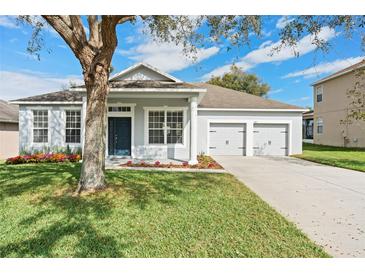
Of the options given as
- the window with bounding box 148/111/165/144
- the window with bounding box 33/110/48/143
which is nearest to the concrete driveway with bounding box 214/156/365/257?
the window with bounding box 148/111/165/144

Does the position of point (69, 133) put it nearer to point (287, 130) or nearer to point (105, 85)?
point (105, 85)

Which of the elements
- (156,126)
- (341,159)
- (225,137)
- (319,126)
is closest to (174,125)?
(156,126)

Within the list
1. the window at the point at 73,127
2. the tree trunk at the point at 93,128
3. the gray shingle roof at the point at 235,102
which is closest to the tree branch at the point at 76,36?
the tree trunk at the point at 93,128

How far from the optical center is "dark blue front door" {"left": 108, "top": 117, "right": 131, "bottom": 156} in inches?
478

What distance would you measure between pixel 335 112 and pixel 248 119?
1201 cm

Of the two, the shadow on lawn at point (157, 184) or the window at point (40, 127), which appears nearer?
the shadow on lawn at point (157, 184)

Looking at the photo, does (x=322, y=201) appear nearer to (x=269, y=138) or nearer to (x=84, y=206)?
(x=84, y=206)

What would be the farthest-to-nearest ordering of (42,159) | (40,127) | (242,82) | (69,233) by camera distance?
(242,82), (40,127), (42,159), (69,233)

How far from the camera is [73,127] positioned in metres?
13.0

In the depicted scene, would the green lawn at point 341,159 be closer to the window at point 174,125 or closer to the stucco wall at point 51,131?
the window at point 174,125

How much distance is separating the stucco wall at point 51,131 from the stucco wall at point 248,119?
7586 mm

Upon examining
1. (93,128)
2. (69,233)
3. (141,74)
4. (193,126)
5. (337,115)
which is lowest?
(69,233)

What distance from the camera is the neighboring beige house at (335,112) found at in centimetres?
1888
